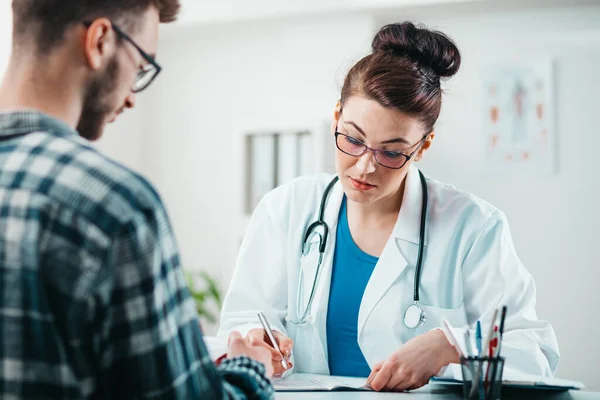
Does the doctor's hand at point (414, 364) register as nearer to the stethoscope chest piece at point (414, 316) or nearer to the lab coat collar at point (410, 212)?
the stethoscope chest piece at point (414, 316)

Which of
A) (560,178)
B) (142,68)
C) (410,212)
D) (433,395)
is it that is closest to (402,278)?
(410,212)

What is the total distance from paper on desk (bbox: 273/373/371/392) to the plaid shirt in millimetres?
548

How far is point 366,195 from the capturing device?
1.65m

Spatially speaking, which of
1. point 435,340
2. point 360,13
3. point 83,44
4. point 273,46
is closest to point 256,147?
point 273,46

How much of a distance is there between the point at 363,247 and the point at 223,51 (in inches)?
103

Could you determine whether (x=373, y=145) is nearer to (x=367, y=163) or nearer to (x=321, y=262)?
(x=367, y=163)

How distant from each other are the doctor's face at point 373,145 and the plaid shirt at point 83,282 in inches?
35.2

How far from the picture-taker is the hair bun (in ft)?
5.38

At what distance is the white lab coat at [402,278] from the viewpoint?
1561 millimetres

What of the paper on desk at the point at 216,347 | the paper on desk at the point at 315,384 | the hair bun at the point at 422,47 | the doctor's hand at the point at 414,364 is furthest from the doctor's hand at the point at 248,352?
the hair bun at the point at 422,47

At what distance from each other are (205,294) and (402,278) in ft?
7.10

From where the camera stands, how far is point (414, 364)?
4.33 ft

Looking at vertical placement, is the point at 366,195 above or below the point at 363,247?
above

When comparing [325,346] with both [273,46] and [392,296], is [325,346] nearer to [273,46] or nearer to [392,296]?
[392,296]
